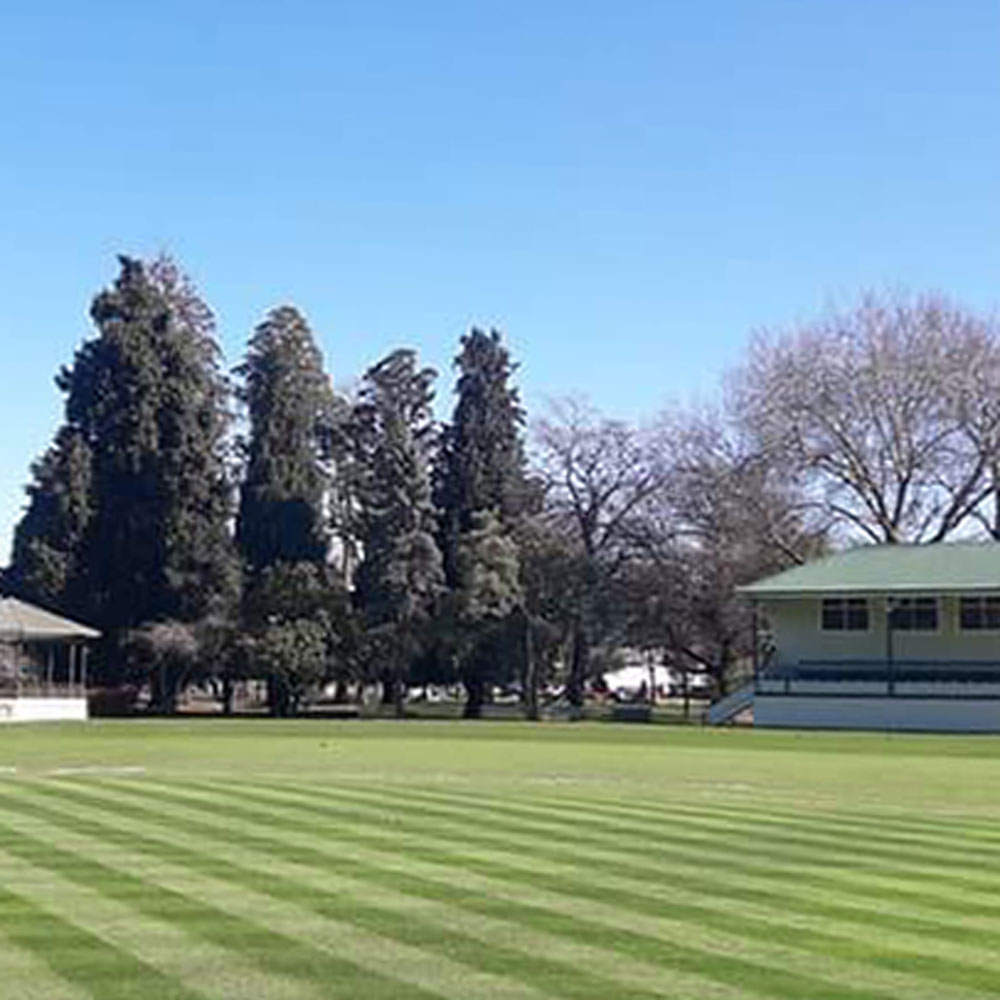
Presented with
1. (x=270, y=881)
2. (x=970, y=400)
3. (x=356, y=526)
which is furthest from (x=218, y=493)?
(x=270, y=881)

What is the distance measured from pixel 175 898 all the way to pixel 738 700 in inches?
2411

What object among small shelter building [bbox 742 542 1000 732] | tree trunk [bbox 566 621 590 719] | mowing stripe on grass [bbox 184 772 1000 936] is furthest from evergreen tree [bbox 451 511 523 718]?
mowing stripe on grass [bbox 184 772 1000 936]

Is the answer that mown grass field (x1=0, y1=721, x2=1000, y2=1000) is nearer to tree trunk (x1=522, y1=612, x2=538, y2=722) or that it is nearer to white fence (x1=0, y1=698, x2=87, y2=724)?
white fence (x1=0, y1=698, x2=87, y2=724)

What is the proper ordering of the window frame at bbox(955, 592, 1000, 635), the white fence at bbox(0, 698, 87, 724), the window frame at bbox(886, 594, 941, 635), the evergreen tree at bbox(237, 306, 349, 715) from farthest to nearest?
the evergreen tree at bbox(237, 306, 349, 715), the white fence at bbox(0, 698, 87, 724), the window frame at bbox(886, 594, 941, 635), the window frame at bbox(955, 592, 1000, 635)

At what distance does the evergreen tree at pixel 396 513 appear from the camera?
86062 millimetres

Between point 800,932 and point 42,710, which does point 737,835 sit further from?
point 42,710

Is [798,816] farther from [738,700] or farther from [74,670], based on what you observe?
[74,670]

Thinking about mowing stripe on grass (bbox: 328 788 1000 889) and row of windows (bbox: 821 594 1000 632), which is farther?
row of windows (bbox: 821 594 1000 632)

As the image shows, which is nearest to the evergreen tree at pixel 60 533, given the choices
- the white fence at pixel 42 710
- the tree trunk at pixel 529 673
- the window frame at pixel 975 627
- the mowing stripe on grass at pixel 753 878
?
the white fence at pixel 42 710

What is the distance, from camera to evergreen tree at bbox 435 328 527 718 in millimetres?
88375

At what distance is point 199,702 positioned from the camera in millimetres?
106188

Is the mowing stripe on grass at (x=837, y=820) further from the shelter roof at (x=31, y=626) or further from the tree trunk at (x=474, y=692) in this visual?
the tree trunk at (x=474, y=692)

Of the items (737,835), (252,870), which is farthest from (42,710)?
(252,870)

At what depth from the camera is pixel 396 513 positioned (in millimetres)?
88812
